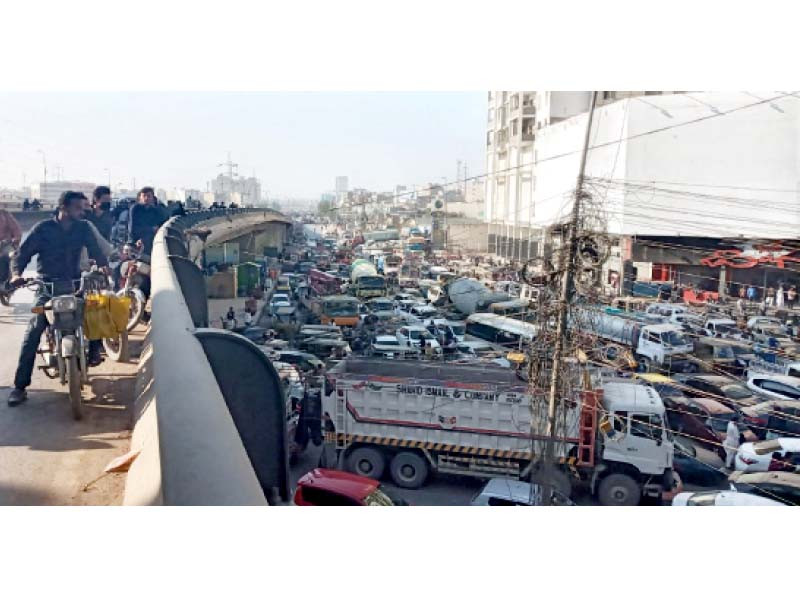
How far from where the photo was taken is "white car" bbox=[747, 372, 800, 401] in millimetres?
7512

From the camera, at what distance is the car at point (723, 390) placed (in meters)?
7.34

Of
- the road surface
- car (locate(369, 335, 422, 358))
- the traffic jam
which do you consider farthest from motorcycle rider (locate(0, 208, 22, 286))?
car (locate(369, 335, 422, 358))

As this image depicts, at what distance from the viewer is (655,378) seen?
787 centimetres

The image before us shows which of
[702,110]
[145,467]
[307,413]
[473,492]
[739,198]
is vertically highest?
[702,110]

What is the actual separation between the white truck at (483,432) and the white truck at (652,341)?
11.4 ft

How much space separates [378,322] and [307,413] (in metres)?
4.96

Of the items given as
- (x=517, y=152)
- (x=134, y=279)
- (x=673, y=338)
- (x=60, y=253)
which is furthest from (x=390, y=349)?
(x=517, y=152)

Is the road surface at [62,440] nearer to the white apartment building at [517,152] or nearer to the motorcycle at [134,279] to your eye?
the motorcycle at [134,279]

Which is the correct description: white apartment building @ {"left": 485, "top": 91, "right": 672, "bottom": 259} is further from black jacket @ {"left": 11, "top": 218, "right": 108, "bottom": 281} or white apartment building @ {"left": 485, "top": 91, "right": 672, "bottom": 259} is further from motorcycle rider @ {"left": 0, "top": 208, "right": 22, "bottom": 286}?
black jacket @ {"left": 11, "top": 218, "right": 108, "bottom": 281}

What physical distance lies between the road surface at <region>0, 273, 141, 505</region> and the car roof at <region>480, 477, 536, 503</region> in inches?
120

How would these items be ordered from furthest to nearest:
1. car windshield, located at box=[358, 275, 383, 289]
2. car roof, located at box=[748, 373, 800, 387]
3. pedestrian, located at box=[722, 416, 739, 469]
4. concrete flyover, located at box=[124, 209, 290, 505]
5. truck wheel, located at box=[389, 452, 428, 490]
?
car windshield, located at box=[358, 275, 383, 289], car roof, located at box=[748, 373, 800, 387], pedestrian, located at box=[722, 416, 739, 469], truck wheel, located at box=[389, 452, 428, 490], concrete flyover, located at box=[124, 209, 290, 505]

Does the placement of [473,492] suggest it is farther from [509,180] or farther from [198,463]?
[509,180]

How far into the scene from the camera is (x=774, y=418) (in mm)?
6781

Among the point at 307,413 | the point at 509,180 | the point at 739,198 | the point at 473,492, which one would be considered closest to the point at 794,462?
the point at 473,492
